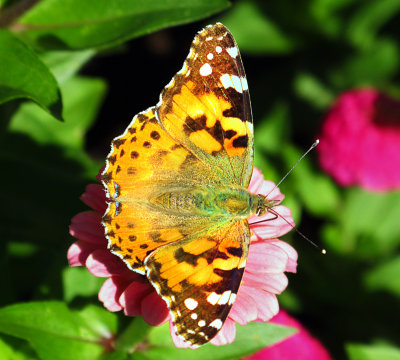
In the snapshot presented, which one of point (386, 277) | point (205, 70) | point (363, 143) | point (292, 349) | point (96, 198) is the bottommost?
point (386, 277)

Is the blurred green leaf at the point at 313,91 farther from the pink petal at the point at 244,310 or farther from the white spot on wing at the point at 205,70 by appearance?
the pink petal at the point at 244,310

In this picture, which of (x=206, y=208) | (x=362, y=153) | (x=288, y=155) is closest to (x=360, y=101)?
A: (x=362, y=153)

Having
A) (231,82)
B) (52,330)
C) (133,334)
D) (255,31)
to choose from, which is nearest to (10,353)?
(52,330)

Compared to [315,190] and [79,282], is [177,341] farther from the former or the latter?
[315,190]

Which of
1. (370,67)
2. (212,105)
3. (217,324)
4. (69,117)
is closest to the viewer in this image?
(217,324)

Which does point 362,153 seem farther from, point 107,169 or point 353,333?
point 107,169

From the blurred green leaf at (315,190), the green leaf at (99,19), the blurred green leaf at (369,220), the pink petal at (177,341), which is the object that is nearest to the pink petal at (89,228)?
the pink petal at (177,341)

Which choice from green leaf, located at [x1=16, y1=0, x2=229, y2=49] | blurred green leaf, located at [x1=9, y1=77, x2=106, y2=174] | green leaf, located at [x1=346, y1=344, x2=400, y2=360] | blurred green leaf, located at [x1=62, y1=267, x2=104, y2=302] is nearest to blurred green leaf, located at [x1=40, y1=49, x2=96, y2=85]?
green leaf, located at [x1=16, y1=0, x2=229, y2=49]
